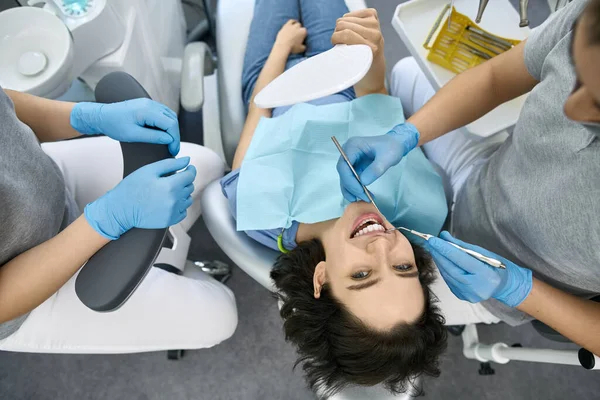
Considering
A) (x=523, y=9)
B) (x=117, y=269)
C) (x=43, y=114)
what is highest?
(x=523, y=9)

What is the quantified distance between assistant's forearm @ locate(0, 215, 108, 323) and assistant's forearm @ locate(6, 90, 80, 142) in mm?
338

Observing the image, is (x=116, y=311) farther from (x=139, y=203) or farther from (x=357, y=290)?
(x=357, y=290)

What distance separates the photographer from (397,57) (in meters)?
2.18

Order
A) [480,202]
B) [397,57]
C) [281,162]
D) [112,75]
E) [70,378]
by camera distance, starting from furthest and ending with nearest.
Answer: [397,57] < [70,378] < [281,162] < [480,202] < [112,75]

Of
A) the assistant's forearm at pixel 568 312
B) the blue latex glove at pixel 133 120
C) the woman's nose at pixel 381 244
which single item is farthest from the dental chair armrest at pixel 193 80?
the assistant's forearm at pixel 568 312

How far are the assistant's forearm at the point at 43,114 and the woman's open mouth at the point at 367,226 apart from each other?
2.56ft

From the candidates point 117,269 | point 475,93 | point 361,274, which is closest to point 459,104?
point 475,93

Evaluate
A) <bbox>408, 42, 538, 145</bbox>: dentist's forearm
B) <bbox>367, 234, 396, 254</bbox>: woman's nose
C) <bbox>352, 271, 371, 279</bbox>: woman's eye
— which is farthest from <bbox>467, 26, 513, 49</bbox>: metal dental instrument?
<bbox>352, 271, 371, 279</bbox>: woman's eye

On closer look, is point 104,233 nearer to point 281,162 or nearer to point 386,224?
point 281,162

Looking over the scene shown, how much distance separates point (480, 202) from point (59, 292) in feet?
3.65

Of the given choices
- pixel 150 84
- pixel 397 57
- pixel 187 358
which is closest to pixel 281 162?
pixel 150 84

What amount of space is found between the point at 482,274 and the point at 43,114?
1.11 meters

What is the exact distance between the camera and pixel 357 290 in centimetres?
96

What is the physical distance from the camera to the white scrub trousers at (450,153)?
1216mm
